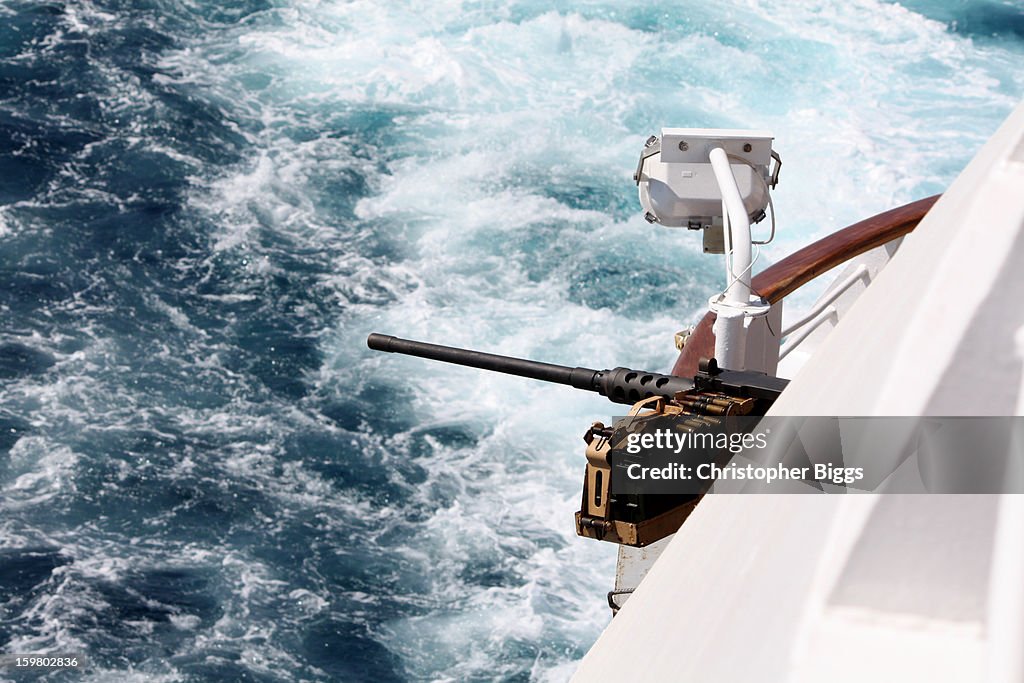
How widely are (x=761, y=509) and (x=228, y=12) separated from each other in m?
13.0

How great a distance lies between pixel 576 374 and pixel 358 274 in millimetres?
7328

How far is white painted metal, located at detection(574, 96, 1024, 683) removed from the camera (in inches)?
22.9

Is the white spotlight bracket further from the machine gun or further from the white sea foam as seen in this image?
the white sea foam

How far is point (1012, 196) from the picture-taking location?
846mm

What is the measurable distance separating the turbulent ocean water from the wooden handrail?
362 centimetres

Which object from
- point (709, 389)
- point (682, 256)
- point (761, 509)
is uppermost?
point (761, 509)

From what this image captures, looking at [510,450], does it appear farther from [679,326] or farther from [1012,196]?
[1012,196]

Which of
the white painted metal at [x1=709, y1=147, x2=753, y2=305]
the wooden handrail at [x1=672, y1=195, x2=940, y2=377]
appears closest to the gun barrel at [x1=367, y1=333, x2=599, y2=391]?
the white painted metal at [x1=709, y1=147, x2=753, y2=305]

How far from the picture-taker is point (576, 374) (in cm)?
206

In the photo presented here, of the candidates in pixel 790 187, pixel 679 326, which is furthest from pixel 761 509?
pixel 790 187

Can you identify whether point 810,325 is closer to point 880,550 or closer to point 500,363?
point 500,363

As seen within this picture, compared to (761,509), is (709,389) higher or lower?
lower
